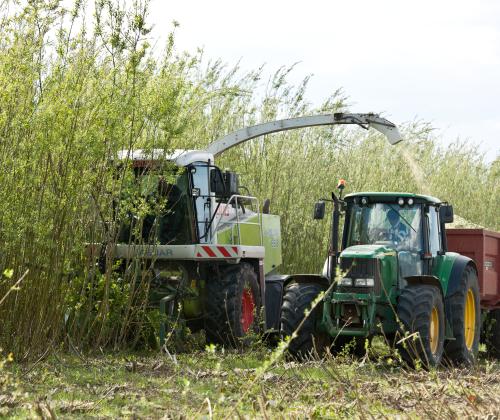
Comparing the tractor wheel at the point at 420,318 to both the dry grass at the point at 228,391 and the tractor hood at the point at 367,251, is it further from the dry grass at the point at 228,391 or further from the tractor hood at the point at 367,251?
the tractor hood at the point at 367,251

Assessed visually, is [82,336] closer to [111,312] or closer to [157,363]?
[111,312]

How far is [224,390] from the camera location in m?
4.88

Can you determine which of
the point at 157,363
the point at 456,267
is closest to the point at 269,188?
the point at 456,267

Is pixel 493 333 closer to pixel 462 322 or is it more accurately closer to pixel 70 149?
pixel 462 322

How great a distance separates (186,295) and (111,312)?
1.07 m

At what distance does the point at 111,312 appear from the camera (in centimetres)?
975

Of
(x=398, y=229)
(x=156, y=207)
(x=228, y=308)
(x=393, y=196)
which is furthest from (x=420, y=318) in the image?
(x=156, y=207)

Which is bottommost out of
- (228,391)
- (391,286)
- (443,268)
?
(228,391)

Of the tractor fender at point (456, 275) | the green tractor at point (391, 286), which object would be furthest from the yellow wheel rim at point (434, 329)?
the tractor fender at point (456, 275)

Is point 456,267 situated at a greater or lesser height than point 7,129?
lesser

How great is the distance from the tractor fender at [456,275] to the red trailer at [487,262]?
0.87 m

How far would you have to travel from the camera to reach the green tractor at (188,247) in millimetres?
9754

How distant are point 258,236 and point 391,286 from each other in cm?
284

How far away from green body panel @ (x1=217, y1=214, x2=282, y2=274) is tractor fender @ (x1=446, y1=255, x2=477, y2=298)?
2.48 m
